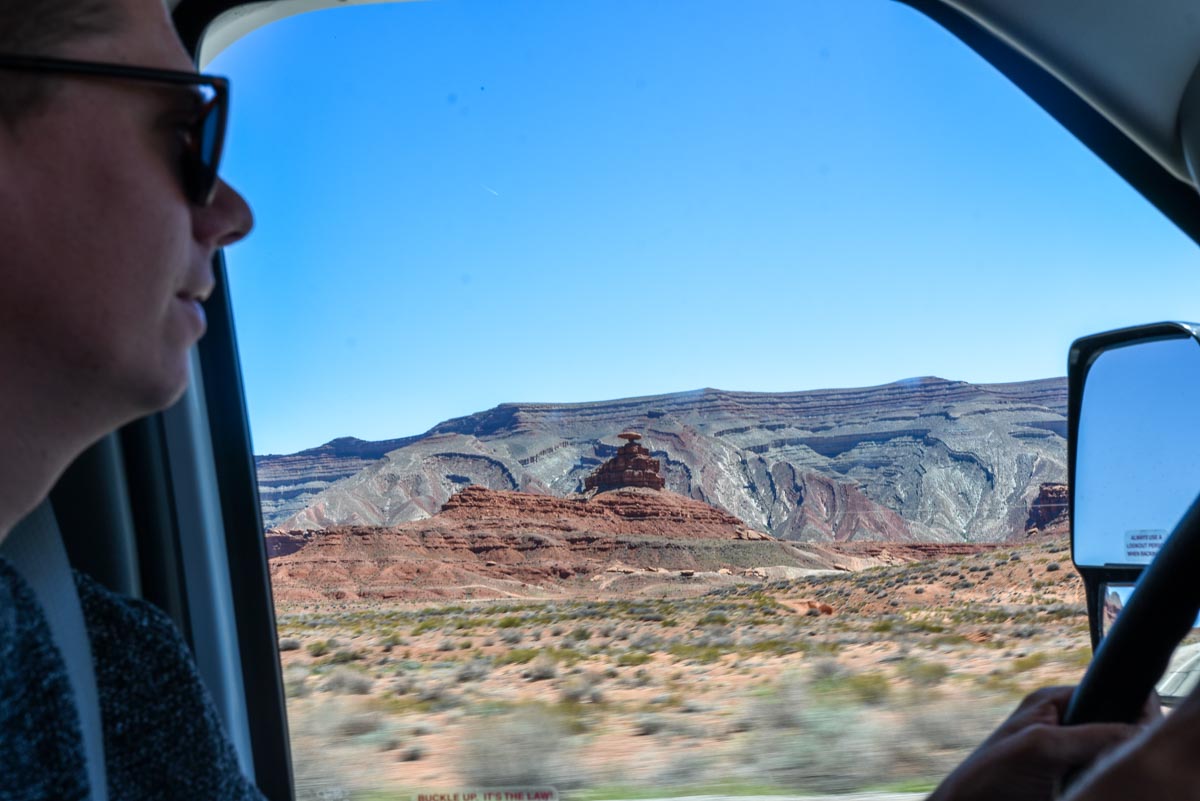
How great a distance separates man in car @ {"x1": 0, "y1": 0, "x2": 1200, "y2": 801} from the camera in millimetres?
942

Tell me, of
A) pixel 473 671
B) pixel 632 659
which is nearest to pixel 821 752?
pixel 473 671

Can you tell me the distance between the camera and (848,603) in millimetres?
15555

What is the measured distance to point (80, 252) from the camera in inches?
37.7

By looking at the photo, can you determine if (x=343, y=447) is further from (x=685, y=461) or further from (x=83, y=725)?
(x=83, y=725)

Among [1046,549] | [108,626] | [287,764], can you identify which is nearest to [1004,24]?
[108,626]

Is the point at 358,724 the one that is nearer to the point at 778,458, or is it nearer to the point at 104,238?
the point at 104,238

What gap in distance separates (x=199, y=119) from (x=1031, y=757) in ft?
3.78

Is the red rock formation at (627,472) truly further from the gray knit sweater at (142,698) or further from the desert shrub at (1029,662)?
the gray knit sweater at (142,698)

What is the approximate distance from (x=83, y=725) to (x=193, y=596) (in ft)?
2.93

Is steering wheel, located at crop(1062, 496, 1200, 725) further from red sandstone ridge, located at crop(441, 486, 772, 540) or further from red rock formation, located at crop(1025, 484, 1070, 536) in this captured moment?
Result: red sandstone ridge, located at crop(441, 486, 772, 540)

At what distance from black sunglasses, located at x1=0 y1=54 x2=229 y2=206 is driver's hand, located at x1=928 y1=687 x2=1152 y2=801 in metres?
1.08

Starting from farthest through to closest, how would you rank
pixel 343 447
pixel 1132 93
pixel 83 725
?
pixel 343 447 < pixel 1132 93 < pixel 83 725

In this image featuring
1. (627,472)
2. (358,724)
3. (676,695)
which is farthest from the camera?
(627,472)

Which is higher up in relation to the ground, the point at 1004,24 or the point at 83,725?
the point at 1004,24
